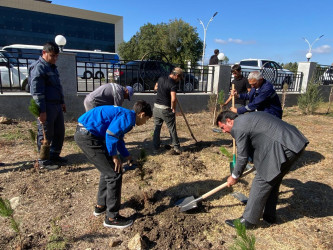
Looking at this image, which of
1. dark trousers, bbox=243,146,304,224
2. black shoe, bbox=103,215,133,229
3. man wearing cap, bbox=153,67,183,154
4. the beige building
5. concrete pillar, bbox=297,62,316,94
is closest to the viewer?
dark trousers, bbox=243,146,304,224

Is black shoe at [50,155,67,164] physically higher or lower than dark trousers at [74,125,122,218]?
lower

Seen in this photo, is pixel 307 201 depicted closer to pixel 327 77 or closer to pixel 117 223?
pixel 117 223

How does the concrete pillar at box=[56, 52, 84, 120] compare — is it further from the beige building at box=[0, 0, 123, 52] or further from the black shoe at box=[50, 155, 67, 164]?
the beige building at box=[0, 0, 123, 52]

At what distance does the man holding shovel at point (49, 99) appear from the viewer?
3242 millimetres

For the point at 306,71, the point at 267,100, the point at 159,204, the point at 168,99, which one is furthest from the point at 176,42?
the point at 159,204

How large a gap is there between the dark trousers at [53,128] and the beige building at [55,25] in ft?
150

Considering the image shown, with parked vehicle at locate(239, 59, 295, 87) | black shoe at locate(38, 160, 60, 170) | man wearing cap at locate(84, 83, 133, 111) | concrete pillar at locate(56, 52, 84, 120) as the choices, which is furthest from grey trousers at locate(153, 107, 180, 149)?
parked vehicle at locate(239, 59, 295, 87)

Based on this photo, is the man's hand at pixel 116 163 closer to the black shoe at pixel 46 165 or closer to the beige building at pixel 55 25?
the black shoe at pixel 46 165

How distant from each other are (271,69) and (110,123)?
1069 cm

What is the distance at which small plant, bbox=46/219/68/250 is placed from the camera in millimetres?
2127

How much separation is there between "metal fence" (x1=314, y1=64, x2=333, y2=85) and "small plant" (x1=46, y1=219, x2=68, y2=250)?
40.1ft

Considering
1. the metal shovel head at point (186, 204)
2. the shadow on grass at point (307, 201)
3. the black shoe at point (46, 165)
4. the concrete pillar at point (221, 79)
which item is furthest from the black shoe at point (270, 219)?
the concrete pillar at point (221, 79)

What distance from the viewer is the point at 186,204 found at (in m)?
2.71

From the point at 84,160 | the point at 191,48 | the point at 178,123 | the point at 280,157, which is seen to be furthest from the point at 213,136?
the point at 191,48
